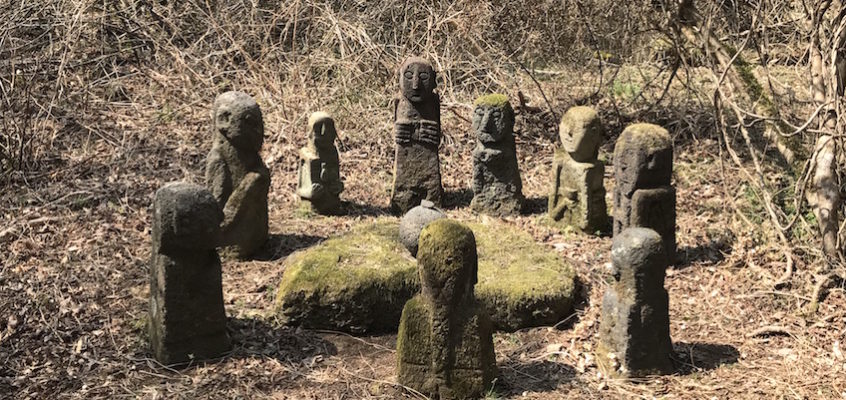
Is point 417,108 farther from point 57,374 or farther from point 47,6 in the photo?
point 47,6

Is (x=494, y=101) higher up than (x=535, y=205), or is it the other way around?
(x=494, y=101)

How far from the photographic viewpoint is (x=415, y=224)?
7.29 metres

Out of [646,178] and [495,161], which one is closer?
[646,178]

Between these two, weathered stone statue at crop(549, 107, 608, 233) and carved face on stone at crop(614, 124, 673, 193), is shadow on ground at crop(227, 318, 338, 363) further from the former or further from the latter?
weathered stone statue at crop(549, 107, 608, 233)

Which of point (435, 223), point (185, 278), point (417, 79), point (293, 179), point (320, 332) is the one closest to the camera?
point (435, 223)

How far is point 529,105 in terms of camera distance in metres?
12.0

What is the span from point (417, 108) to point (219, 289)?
151 inches

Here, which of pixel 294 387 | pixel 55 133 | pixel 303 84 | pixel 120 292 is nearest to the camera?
pixel 294 387

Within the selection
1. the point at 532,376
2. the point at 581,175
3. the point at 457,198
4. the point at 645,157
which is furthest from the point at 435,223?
the point at 457,198

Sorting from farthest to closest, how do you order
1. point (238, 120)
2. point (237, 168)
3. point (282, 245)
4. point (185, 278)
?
point (282, 245)
point (237, 168)
point (238, 120)
point (185, 278)

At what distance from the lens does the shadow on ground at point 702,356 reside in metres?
6.00

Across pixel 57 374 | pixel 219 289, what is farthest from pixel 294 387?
pixel 57 374

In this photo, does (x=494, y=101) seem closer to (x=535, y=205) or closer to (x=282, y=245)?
(x=535, y=205)

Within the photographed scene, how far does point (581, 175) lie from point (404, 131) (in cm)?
208
